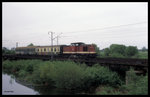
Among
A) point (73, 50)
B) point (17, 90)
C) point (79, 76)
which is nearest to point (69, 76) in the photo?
point (79, 76)

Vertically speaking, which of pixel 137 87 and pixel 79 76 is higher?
pixel 79 76

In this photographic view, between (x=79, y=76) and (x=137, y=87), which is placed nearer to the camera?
(x=137, y=87)

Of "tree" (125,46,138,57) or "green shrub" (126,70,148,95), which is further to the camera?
"tree" (125,46,138,57)

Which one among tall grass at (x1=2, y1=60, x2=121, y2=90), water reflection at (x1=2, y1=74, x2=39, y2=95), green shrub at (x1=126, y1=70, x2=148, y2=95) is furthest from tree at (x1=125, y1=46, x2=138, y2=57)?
green shrub at (x1=126, y1=70, x2=148, y2=95)

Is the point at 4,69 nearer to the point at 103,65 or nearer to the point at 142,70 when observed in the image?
the point at 103,65

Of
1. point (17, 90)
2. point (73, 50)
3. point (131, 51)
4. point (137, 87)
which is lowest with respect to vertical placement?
point (17, 90)

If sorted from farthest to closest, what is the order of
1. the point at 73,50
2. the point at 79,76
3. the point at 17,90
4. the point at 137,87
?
the point at 73,50
the point at 17,90
the point at 79,76
the point at 137,87

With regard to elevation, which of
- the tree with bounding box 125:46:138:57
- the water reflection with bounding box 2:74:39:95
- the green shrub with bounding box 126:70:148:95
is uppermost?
the tree with bounding box 125:46:138:57

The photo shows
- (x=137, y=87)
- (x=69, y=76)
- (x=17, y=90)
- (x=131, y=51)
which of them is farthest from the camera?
(x=131, y=51)

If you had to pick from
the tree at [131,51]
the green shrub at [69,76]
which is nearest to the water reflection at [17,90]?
the green shrub at [69,76]

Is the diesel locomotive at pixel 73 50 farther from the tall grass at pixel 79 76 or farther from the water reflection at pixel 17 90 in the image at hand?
the tall grass at pixel 79 76

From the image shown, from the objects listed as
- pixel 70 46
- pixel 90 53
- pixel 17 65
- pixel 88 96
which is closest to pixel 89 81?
pixel 88 96

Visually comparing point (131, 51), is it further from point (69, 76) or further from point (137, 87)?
point (137, 87)

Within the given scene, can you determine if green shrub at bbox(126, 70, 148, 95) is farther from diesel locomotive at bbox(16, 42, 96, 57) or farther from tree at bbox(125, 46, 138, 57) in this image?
tree at bbox(125, 46, 138, 57)
